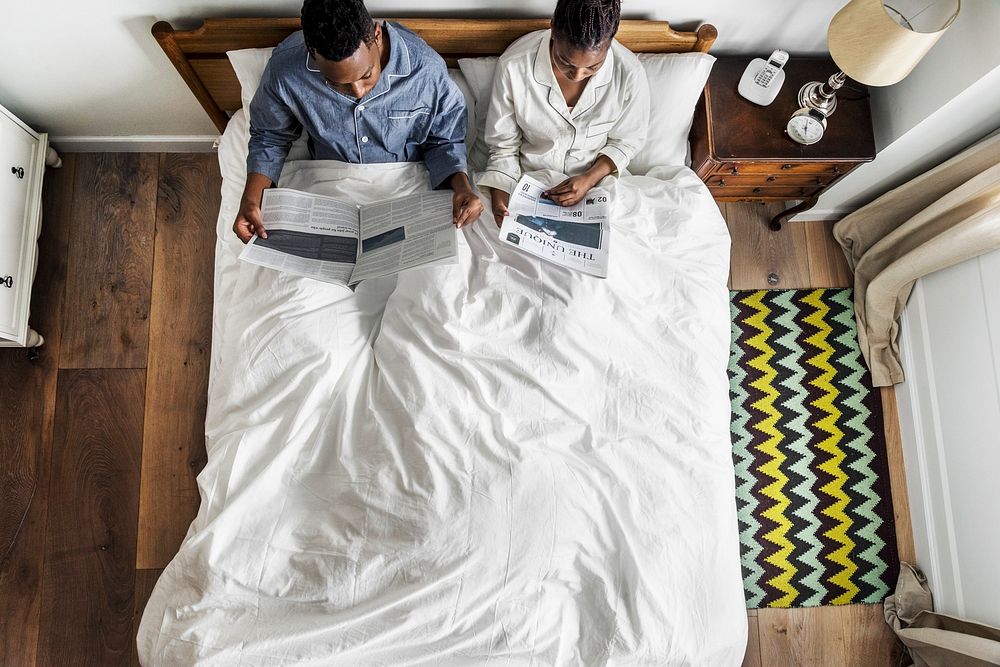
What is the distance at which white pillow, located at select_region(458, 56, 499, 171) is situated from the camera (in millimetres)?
1526

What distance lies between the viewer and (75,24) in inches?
55.7

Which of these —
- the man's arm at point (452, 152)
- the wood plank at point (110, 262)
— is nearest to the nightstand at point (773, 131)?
the man's arm at point (452, 152)

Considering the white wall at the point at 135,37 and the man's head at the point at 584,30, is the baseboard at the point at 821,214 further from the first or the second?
the man's head at the point at 584,30

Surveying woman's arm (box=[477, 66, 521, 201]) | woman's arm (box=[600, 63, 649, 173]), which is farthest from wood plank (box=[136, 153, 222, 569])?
woman's arm (box=[600, 63, 649, 173])

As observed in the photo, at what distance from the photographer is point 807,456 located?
178 cm

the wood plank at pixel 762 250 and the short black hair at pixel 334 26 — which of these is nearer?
the short black hair at pixel 334 26

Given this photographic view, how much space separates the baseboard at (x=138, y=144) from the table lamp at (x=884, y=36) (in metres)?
1.54

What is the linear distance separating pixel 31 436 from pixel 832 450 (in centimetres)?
211

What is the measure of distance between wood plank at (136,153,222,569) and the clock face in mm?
1510

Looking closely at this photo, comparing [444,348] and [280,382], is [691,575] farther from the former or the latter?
[280,382]

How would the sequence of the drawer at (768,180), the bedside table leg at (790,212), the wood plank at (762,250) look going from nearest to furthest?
the drawer at (768,180) → the bedside table leg at (790,212) → the wood plank at (762,250)

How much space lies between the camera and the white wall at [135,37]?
4.61ft

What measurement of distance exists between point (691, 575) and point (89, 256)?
5.64 feet

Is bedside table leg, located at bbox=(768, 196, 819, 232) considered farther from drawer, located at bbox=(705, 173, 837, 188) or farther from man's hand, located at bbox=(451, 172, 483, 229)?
man's hand, located at bbox=(451, 172, 483, 229)
